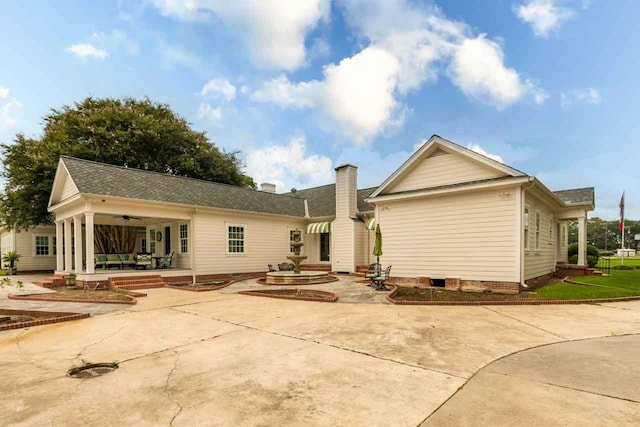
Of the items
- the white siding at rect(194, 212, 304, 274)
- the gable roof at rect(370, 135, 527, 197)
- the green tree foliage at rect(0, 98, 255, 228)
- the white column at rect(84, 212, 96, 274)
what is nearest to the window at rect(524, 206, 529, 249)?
the gable roof at rect(370, 135, 527, 197)

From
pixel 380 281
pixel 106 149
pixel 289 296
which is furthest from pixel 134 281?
pixel 106 149

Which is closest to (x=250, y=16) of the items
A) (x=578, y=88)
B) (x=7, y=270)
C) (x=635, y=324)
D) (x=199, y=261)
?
(x=199, y=261)

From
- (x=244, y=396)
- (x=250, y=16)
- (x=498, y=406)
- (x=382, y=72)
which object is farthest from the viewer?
(x=382, y=72)

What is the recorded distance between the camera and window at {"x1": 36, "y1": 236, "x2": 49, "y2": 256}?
963 inches

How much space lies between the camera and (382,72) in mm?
15969

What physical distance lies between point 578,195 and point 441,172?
1054 cm

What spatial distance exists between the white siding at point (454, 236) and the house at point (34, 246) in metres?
25.4

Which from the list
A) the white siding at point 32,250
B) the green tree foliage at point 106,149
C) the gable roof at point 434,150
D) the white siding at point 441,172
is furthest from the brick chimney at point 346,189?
the white siding at point 32,250

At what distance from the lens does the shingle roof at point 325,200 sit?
2155 cm

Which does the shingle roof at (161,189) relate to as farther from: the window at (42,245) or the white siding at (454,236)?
the window at (42,245)

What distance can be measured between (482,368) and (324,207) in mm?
18358

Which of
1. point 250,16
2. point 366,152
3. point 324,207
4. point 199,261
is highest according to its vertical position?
point 250,16

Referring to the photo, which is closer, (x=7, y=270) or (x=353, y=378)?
(x=353, y=378)

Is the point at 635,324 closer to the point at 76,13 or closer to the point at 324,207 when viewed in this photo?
the point at 324,207
